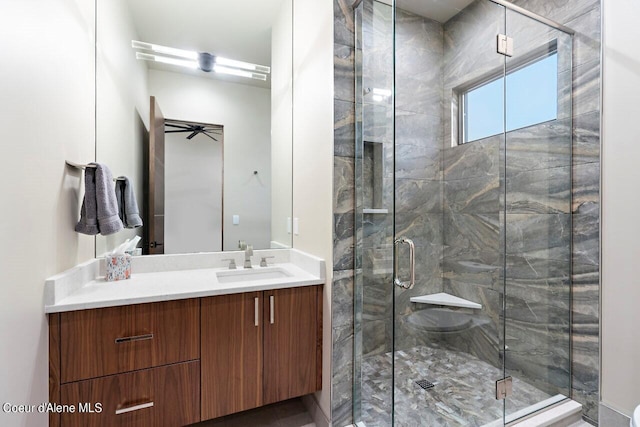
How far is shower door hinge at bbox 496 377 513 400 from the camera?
1.76 meters

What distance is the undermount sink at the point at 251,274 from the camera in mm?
1942

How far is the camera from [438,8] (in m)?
1.94

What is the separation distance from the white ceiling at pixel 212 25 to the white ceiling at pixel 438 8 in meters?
1.10

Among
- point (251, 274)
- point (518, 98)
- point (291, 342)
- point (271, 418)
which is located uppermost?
point (518, 98)

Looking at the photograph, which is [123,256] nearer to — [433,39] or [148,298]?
[148,298]

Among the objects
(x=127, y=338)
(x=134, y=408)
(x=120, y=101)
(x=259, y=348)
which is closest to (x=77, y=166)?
(x=120, y=101)

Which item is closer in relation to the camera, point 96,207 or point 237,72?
point 96,207

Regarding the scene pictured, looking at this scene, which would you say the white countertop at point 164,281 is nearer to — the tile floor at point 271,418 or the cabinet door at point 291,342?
the cabinet door at point 291,342

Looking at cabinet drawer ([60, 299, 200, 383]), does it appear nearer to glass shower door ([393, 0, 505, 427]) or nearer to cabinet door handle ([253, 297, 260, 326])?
cabinet door handle ([253, 297, 260, 326])

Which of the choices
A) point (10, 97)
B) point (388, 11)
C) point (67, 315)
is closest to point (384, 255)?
point (388, 11)

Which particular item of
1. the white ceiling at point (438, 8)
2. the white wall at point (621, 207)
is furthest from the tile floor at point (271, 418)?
the white ceiling at point (438, 8)

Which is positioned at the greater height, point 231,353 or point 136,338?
point 136,338

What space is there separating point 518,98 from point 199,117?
226 centimetres

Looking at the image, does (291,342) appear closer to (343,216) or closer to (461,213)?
(343,216)
